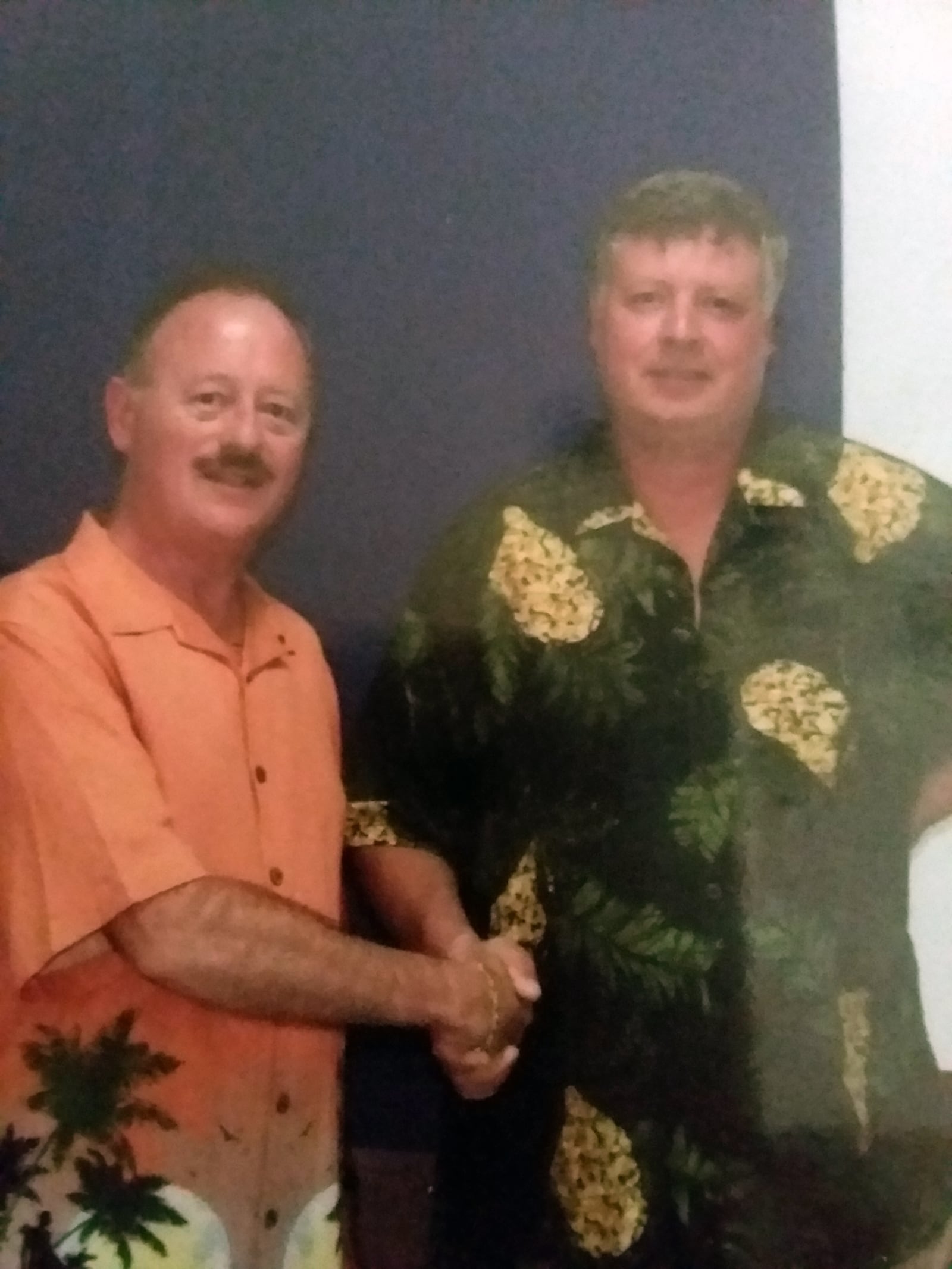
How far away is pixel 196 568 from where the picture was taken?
2.50ft

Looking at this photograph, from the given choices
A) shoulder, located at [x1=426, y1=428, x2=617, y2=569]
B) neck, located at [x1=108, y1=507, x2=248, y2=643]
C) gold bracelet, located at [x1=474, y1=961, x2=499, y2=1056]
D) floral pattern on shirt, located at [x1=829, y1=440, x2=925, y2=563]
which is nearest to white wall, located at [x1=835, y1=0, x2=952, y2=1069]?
floral pattern on shirt, located at [x1=829, y1=440, x2=925, y2=563]

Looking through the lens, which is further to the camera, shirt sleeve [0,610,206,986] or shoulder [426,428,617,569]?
shoulder [426,428,617,569]

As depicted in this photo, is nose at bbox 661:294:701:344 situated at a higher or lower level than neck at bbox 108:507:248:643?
higher

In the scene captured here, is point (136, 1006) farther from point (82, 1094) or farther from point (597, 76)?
point (597, 76)

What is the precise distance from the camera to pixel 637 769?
0.78 m

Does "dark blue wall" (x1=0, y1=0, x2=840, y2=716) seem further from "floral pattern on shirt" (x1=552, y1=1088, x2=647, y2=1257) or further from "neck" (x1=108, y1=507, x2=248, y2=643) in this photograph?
"floral pattern on shirt" (x1=552, y1=1088, x2=647, y2=1257)

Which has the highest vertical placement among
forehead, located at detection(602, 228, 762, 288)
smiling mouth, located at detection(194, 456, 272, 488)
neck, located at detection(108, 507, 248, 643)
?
forehead, located at detection(602, 228, 762, 288)

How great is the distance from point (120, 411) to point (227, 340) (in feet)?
0.23

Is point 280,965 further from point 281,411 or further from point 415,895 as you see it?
point 281,411

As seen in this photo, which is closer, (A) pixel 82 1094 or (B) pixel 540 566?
(A) pixel 82 1094

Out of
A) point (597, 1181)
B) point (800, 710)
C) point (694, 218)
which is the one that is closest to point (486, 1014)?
point (597, 1181)

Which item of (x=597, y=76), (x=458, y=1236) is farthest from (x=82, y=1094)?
(x=597, y=76)

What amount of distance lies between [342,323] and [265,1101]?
1.40ft

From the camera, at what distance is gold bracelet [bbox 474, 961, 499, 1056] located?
76cm
